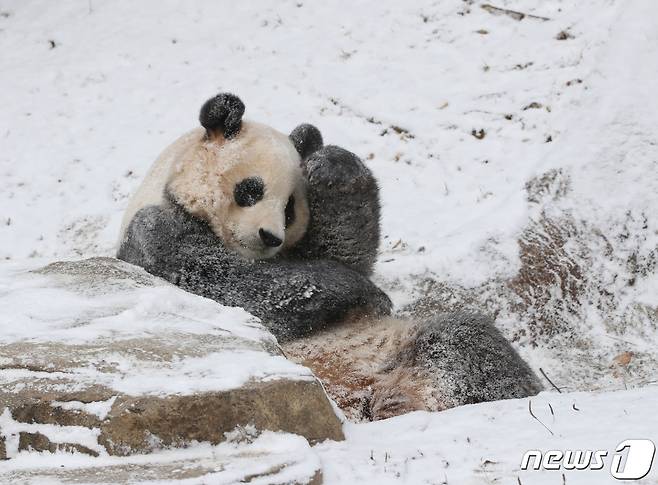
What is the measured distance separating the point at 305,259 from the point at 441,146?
134 inches

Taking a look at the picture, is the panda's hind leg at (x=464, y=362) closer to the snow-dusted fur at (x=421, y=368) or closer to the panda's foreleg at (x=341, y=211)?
the snow-dusted fur at (x=421, y=368)

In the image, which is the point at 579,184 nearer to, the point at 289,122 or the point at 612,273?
the point at 612,273

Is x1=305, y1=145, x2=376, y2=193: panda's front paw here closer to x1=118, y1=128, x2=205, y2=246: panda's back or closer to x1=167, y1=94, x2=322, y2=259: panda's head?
x1=167, y1=94, x2=322, y2=259: panda's head

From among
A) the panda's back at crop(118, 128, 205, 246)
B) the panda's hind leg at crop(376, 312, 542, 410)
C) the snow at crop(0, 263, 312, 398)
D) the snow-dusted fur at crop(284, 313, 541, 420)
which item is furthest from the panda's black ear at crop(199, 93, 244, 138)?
the panda's hind leg at crop(376, 312, 542, 410)

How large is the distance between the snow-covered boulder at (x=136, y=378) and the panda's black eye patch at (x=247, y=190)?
5.57 ft

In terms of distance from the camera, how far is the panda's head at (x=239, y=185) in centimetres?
527

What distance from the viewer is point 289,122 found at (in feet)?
30.3

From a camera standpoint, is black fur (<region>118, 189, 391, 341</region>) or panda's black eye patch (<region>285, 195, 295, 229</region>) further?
panda's black eye patch (<region>285, 195, 295, 229</region>)

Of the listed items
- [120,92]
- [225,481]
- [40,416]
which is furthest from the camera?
[120,92]

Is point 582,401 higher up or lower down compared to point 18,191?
higher up

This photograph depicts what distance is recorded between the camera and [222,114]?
538cm

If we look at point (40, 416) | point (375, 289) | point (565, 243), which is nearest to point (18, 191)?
point (375, 289)

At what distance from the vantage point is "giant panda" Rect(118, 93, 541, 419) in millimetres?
4391

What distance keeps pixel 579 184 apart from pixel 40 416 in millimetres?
5088
